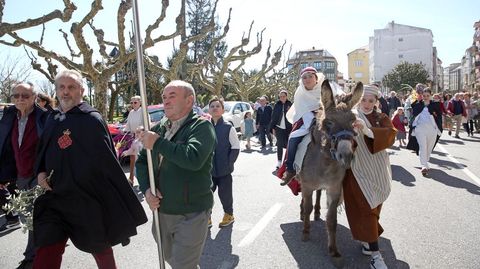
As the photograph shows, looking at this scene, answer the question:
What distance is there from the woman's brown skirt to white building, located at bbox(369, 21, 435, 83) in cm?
8109

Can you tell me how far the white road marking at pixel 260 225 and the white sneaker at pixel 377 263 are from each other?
5.04ft

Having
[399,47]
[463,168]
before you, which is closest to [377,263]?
[463,168]

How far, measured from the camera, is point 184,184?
274cm

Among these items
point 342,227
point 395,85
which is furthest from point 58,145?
point 395,85

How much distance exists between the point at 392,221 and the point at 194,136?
161 inches

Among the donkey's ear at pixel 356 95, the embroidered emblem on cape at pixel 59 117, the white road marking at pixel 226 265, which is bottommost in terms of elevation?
the white road marking at pixel 226 265

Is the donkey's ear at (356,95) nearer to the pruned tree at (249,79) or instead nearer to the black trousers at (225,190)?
the black trousers at (225,190)

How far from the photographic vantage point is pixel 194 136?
8.84 ft

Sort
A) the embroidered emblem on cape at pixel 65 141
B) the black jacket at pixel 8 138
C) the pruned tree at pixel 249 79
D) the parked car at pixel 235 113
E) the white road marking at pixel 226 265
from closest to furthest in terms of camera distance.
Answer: the embroidered emblem on cape at pixel 65 141
the white road marking at pixel 226 265
the black jacket at pixel 8 138
the parked car at pixel 235 113
the pruned tree at pixel 249 79

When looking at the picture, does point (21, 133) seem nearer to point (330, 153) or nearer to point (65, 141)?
point (65, 141)

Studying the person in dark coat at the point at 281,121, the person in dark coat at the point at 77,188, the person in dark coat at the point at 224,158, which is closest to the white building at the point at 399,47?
the person in dark coat at the point at 281,121

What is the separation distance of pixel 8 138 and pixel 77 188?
7.58 ft

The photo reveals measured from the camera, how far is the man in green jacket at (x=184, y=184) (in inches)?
107

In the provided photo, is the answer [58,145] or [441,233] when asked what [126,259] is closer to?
[58,145]
